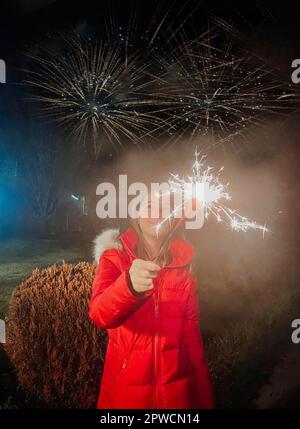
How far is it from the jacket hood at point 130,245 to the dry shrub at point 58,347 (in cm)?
85

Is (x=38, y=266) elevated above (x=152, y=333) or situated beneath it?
elevated above

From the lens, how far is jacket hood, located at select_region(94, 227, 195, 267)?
3227 mm

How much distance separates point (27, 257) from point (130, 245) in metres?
2.70

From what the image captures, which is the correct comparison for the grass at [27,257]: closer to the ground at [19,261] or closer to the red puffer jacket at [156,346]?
the ground at [19,261]

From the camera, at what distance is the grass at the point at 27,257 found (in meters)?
4.59

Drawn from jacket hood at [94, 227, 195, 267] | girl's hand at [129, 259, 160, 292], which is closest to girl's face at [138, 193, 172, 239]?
jacket hood at [94, 227, 195, 267]

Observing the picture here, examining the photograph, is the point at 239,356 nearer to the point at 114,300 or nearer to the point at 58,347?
the point at 58,347

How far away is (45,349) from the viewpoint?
383 centimetres

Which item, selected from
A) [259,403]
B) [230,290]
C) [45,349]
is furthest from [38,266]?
[259,403]

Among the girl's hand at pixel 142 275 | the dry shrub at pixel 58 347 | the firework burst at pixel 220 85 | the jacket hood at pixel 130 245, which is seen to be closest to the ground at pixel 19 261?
the dry shrub at pixel 58 347

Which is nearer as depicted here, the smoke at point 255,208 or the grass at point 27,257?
the grass at point 27,257

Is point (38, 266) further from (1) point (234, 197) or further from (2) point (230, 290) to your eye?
(1) point (234, 197)

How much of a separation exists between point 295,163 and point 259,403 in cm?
389

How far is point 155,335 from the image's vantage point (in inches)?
120
